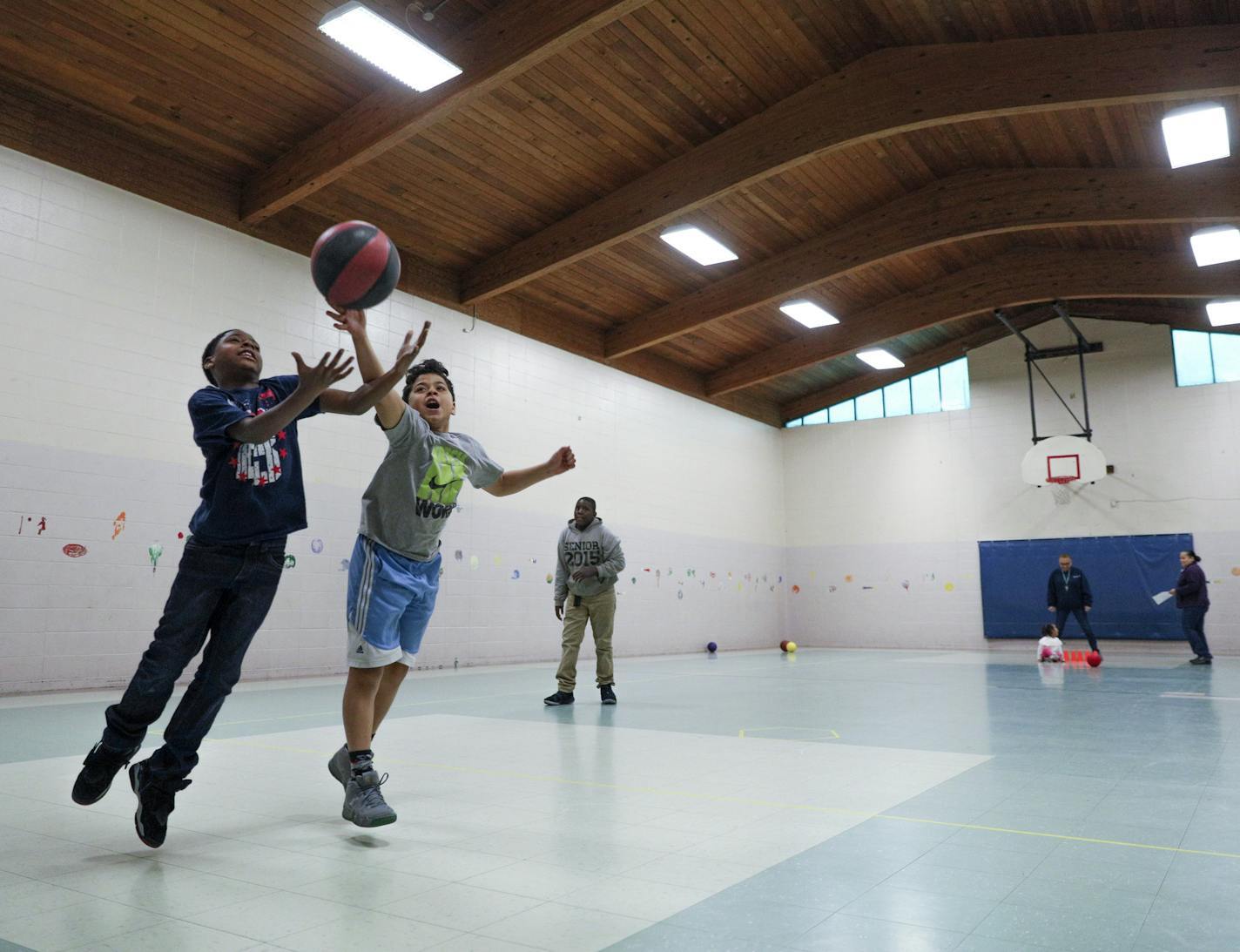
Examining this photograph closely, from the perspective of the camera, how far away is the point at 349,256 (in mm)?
3119

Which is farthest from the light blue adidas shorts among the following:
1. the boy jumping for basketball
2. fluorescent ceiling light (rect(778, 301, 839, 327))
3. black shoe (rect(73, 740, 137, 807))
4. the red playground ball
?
fluorescent ceiling light (rect(778, 301, 839, 327))

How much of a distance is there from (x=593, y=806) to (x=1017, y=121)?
1038cm

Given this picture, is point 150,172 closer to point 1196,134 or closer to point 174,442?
point 174,442

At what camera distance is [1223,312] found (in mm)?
14867

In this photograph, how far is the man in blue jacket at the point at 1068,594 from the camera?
46.2 ft

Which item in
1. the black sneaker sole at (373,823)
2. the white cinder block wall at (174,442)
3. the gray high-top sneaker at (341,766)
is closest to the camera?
the black sneaker sole at (373,823)

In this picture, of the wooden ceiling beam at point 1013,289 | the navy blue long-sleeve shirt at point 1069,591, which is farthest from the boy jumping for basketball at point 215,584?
the wooden ceiling beam at point 1013,289

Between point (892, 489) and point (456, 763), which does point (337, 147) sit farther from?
point (892, 489)

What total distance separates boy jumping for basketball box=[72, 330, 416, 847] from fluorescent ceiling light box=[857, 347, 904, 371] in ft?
48.7

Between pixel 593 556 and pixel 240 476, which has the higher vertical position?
pixel 240 476

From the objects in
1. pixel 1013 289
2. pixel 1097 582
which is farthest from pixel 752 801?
pixel 1097 582

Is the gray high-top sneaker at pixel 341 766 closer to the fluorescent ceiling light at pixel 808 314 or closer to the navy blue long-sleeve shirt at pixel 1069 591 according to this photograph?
the fluorescent ceiling light at pixel 808 314

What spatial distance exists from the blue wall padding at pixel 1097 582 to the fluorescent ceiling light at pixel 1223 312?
3.85 m

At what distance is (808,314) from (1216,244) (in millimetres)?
5887
